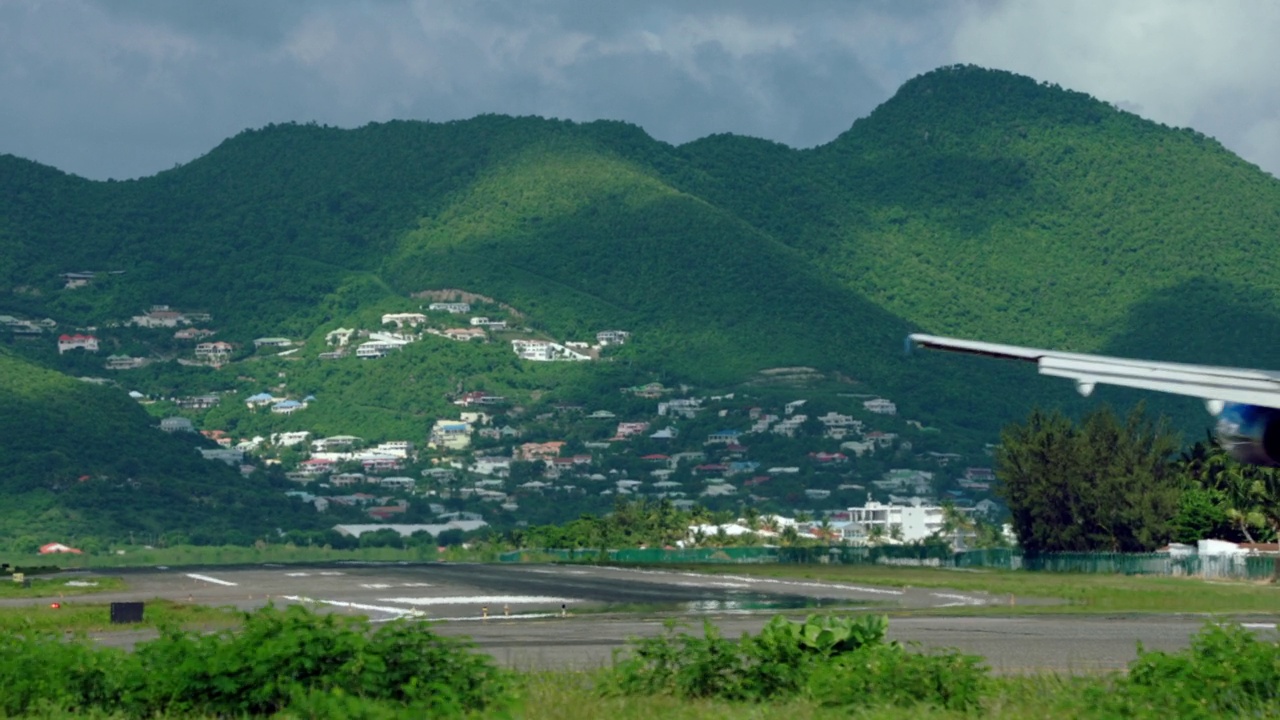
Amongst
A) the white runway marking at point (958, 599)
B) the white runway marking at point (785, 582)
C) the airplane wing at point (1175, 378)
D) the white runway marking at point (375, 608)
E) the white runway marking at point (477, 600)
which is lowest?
the white runway marking at point (375, 608)

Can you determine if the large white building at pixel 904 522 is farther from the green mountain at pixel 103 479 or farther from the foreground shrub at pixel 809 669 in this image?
the foreground shrub at pixel 809 669

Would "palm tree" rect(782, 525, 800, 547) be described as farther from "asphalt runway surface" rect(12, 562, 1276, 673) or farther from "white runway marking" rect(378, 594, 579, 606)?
"white runway marking" rect(378, 594, 579, 606)

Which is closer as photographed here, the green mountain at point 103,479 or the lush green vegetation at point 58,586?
the lush green vegetation at point 58,586

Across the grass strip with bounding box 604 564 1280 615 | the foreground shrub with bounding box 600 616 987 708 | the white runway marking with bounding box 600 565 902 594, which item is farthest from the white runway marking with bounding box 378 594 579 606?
the foreground shrub with bounding box 600 616 987 708

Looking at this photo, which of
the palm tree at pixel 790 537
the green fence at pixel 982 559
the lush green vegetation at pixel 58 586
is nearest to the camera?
the lush green vegetation at pixel 58 586

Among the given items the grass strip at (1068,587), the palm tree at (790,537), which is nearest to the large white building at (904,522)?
the palm tree at (790,537)

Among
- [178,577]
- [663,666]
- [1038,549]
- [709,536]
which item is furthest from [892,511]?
[663,666]

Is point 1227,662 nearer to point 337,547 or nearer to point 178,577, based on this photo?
point 178,577

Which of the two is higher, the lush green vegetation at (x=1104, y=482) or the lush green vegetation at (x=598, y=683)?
the lush green vegetation at (x=1104, y=482)
